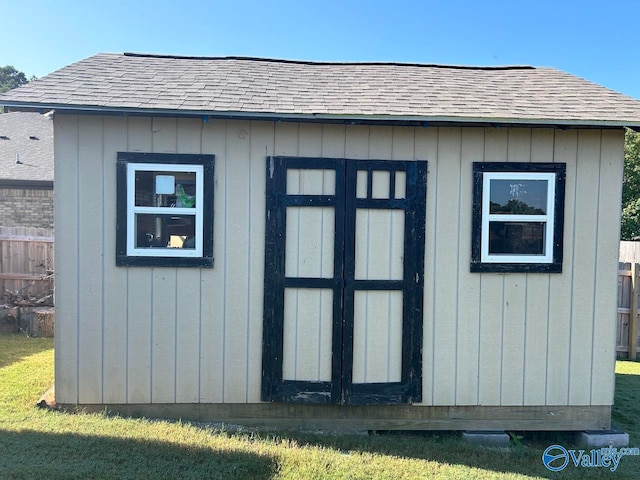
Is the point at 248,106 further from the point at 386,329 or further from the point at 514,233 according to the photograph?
the point at 514,233

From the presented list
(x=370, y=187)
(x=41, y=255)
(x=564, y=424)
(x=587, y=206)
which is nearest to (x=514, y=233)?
(x=587, y=206)

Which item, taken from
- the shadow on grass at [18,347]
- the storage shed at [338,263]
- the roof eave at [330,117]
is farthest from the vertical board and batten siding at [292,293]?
the shadow on grass at [18,347]

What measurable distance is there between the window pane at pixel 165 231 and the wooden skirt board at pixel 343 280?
721 mm

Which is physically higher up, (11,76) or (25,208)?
(11,76)

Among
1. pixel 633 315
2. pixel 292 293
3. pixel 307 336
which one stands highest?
pixel 292 293

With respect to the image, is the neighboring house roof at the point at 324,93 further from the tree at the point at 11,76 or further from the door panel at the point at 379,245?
the tree at the point at 11,76

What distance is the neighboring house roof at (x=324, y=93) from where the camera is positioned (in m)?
4.24

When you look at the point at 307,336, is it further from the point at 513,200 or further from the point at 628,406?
the point at 628,406

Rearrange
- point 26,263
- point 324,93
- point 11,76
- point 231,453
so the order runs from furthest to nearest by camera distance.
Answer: point 11,76 → point 26,263 → point 324,93 → point 231,453

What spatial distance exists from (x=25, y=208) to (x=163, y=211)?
32.3 ft

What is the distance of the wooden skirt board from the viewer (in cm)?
443

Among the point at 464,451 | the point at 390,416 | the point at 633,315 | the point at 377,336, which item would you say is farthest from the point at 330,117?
the point at 633,315

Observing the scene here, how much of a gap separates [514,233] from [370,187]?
1430 mm

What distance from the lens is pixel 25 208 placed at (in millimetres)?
12172
